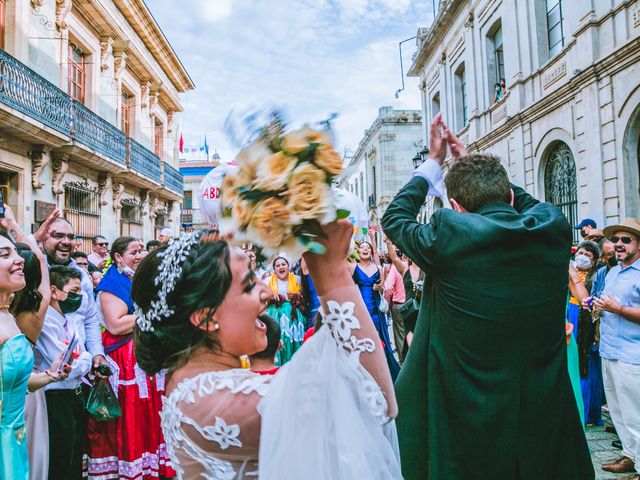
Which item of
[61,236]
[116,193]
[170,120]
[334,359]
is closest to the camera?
[334,359]

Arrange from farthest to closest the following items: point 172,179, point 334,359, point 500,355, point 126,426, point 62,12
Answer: point 172,179
point 62,12
point 126,426
point 500,355
point 334,359

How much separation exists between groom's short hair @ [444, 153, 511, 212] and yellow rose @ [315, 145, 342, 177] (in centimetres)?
123

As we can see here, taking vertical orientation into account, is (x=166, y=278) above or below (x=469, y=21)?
below

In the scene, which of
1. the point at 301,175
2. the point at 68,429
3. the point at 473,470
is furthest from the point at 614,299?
the point at 68,429

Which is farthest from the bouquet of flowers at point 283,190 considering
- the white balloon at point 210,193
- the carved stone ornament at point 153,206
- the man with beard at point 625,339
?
the carved stone ornament at point 153,206

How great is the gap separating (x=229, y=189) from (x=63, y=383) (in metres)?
2.87

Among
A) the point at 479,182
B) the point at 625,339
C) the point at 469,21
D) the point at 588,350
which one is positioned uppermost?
the point at 469,21

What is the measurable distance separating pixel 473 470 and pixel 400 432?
34cm

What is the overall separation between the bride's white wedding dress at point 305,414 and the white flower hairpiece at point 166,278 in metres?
0.24

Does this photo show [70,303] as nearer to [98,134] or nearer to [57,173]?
[57,173]

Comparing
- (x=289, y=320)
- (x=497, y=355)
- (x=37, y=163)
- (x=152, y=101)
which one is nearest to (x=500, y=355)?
(x=497, y=355)

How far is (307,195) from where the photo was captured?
1049mm

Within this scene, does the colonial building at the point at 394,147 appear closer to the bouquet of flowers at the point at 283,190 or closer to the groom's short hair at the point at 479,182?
the groom's short hair at the point at 479,182

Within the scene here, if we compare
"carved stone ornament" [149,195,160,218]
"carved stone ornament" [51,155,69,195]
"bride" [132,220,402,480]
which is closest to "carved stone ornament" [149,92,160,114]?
"carved stone ornament" [149,195,160,218]
